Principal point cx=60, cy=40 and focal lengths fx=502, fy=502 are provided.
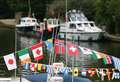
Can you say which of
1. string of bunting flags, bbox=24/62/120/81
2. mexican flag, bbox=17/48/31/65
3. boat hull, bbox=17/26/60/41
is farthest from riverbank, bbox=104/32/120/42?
mexican flag, bbox=17/48/31/65

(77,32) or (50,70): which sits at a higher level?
(50,70)

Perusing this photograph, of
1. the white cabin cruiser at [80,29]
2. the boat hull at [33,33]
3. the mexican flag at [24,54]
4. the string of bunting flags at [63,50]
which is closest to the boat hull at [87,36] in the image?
the white cabin cruiser at [80,29]

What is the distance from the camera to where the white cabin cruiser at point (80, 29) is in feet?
241

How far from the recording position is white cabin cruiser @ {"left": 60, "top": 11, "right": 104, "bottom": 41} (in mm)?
73438


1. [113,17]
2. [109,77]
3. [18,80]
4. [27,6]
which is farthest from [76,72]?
[27,6]

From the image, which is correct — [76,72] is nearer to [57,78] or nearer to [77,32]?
[57,78]

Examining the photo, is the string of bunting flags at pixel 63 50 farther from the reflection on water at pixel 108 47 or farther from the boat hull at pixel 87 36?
the boat hull at pixel 87 36

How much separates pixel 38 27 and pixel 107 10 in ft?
52.1

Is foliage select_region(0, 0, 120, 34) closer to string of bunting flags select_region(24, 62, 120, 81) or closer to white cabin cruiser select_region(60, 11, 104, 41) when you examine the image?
white cabin cruiser select_region(60, 11, 104, 41)

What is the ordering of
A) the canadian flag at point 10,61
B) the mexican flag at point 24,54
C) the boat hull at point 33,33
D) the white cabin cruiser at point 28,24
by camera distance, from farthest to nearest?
the white cabin cruiser at point 28,24 < the boat hull at point 33,33 < the mexican flag at point 24,54 < the canadian flag at point 10,61

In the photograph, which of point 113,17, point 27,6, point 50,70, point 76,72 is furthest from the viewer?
point 27,6

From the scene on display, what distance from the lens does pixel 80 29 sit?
75438 mm

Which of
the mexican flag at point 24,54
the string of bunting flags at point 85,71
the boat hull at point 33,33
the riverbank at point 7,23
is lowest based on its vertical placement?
the riverbank at point 7,23

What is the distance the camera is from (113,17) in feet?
242
